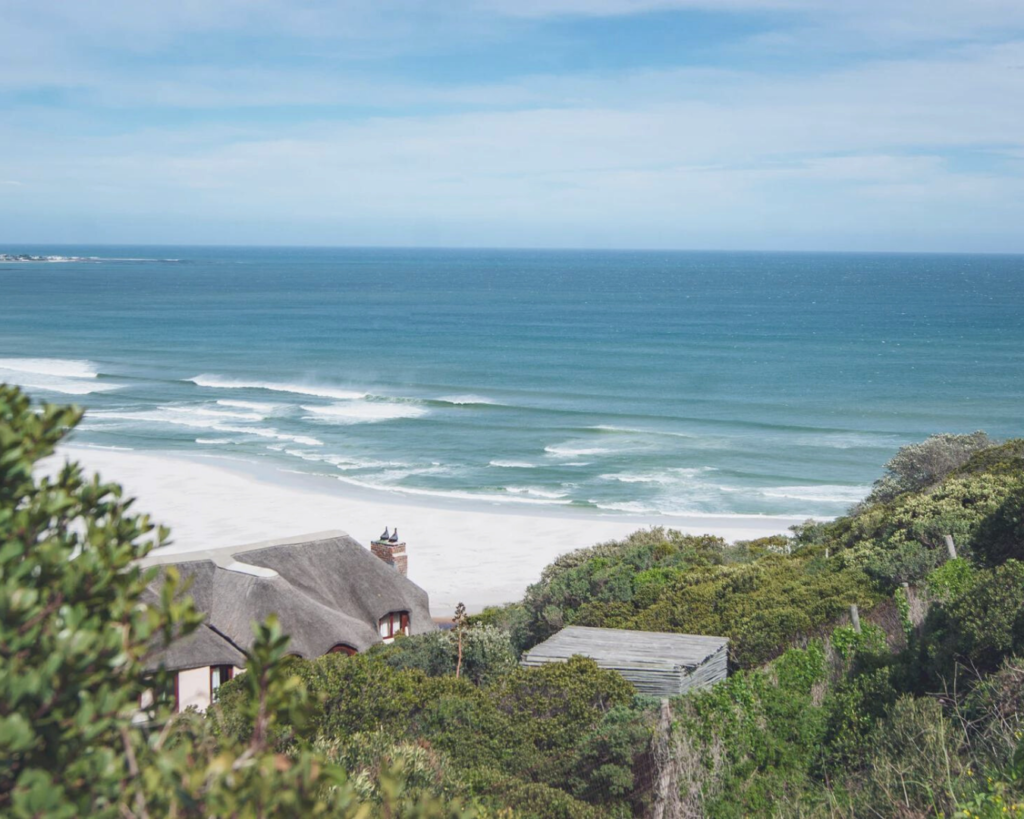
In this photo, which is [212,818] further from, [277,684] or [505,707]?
[505,707]

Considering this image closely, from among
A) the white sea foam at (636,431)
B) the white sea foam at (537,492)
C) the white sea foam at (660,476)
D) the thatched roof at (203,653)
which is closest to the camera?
the thatched roof at (203,653)

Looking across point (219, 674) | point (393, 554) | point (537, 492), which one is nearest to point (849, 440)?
point (537, 492)

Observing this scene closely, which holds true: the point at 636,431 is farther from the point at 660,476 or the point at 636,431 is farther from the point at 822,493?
the point at 822,493

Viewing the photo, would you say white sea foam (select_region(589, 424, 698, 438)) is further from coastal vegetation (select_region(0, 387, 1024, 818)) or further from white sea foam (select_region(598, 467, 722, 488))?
coastal vegetation (select_region(0, 387, 1024, 818))

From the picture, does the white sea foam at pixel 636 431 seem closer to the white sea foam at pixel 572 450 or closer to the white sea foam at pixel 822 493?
the white sea foam at pixel 572 450

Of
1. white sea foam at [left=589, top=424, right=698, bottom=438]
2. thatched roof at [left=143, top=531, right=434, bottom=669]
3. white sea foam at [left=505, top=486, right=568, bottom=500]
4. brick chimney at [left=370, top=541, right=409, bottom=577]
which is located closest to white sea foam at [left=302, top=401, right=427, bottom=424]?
white sea foam at [left=589, top=424, right=698, bottom=438]

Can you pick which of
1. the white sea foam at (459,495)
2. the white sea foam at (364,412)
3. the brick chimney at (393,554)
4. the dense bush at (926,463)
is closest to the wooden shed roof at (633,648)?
the brick chimney at (393,554)

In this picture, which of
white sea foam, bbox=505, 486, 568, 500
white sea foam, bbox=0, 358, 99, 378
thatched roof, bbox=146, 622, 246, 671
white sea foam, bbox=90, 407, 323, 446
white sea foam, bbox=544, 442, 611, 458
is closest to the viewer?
thatched roof, bbox=146, 622, 246, 671
